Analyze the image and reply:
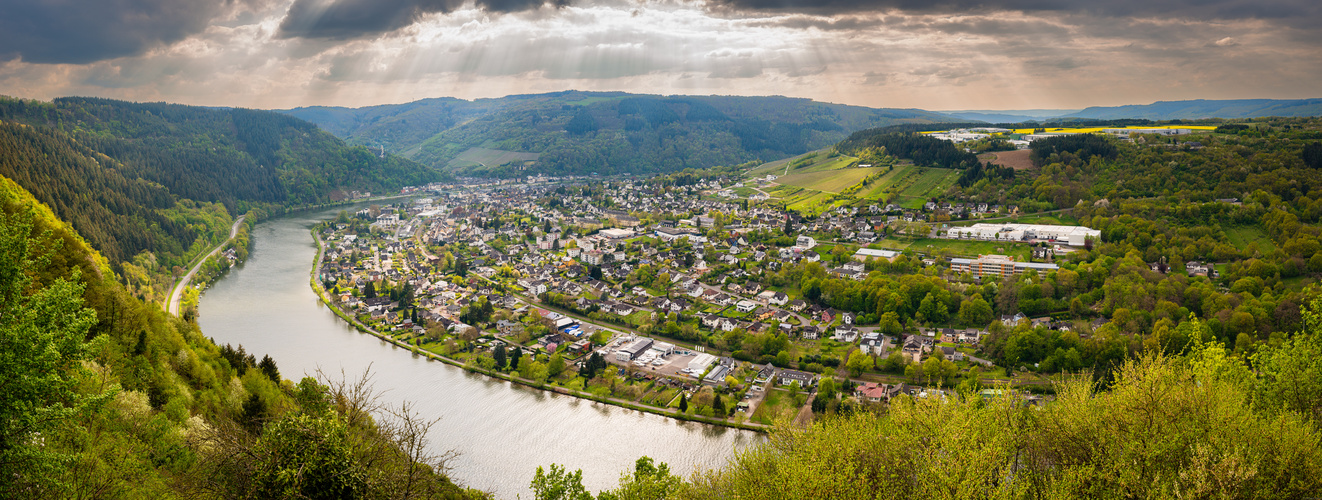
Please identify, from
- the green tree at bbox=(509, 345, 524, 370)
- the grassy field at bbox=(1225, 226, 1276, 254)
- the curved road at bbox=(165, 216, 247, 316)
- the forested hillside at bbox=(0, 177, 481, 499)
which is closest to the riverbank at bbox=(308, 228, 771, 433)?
the green tree at bbox=(509, 345, 524, 370)

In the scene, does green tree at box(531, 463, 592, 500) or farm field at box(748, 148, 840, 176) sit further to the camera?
farm field at box(748, 148, 840, 176)

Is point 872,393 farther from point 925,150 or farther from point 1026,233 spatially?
point 925,150

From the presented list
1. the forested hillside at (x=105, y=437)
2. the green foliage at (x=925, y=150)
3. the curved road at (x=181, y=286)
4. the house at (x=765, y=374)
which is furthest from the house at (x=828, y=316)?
the green foliage at (x=925, y=150)

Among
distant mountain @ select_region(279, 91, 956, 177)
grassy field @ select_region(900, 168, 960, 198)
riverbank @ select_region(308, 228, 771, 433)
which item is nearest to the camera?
riverbank @ select_region(308, 228, 771, 433)

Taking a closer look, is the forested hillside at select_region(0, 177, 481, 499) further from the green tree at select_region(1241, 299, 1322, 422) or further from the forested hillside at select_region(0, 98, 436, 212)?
the forested hillside at select_region(0, 98, 436, 212)

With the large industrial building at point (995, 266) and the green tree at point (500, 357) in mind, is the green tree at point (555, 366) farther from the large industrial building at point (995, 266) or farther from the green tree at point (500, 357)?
the large industrial building at point (995, 266)
